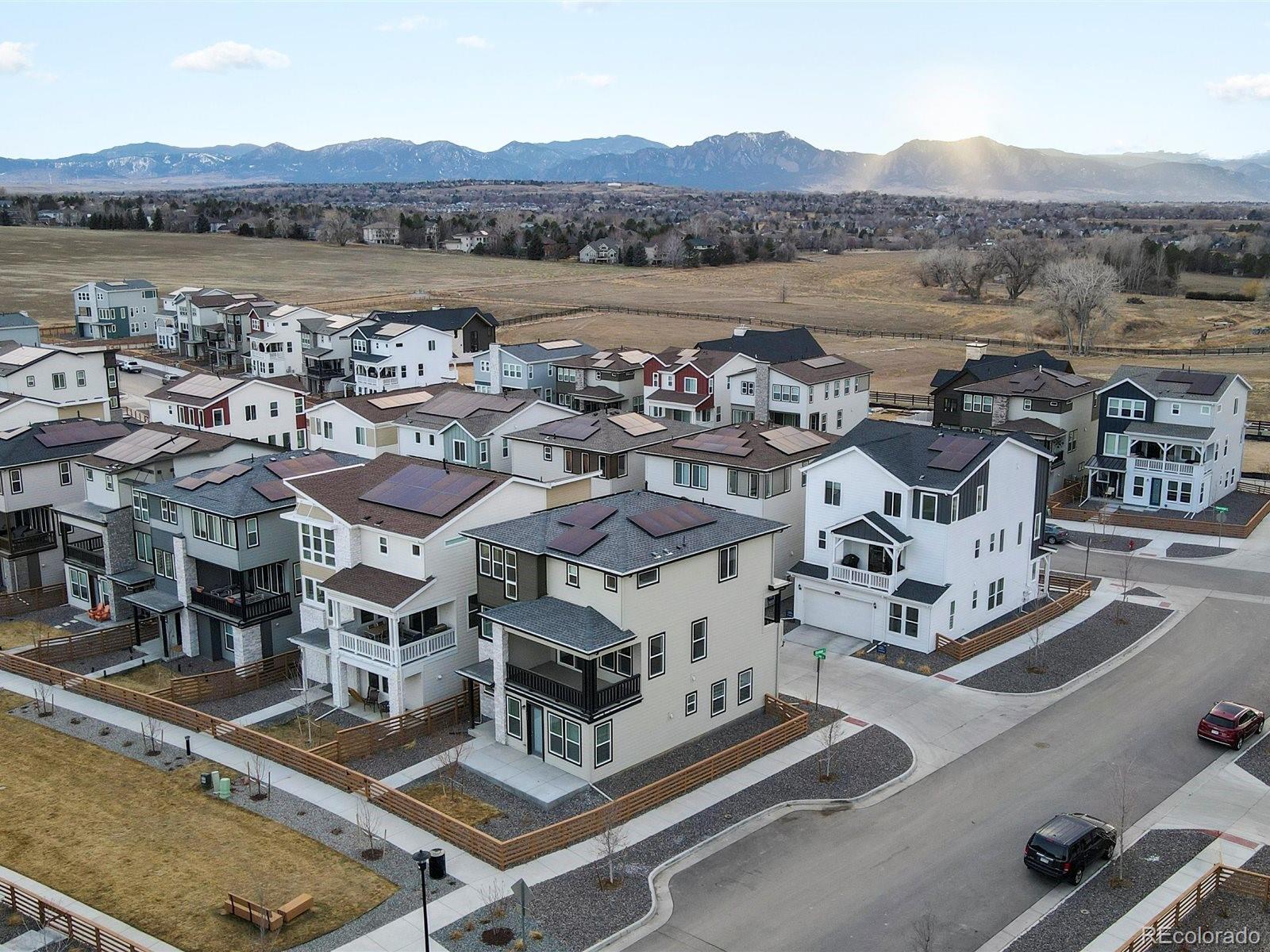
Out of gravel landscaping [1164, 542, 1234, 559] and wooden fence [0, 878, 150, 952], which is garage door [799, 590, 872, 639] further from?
wooden fence [0, 878, 150, 952]

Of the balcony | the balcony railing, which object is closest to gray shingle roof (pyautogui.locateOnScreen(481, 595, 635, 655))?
the balcony

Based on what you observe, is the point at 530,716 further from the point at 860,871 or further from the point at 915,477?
the point at 915,477

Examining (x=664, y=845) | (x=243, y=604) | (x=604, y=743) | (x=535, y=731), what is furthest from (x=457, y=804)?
(x=243, y=604)

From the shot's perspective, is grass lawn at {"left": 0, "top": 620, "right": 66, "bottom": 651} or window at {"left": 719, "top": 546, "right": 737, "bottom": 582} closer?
window at {"left": 719, "top": 546, "right": 737, "bottom": 582}

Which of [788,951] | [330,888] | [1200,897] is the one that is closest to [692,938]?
[788,951]

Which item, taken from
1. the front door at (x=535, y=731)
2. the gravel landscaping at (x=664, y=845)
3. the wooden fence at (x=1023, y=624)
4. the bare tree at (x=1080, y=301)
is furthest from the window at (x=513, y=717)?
the bare tree at (x=1080, y=301)
